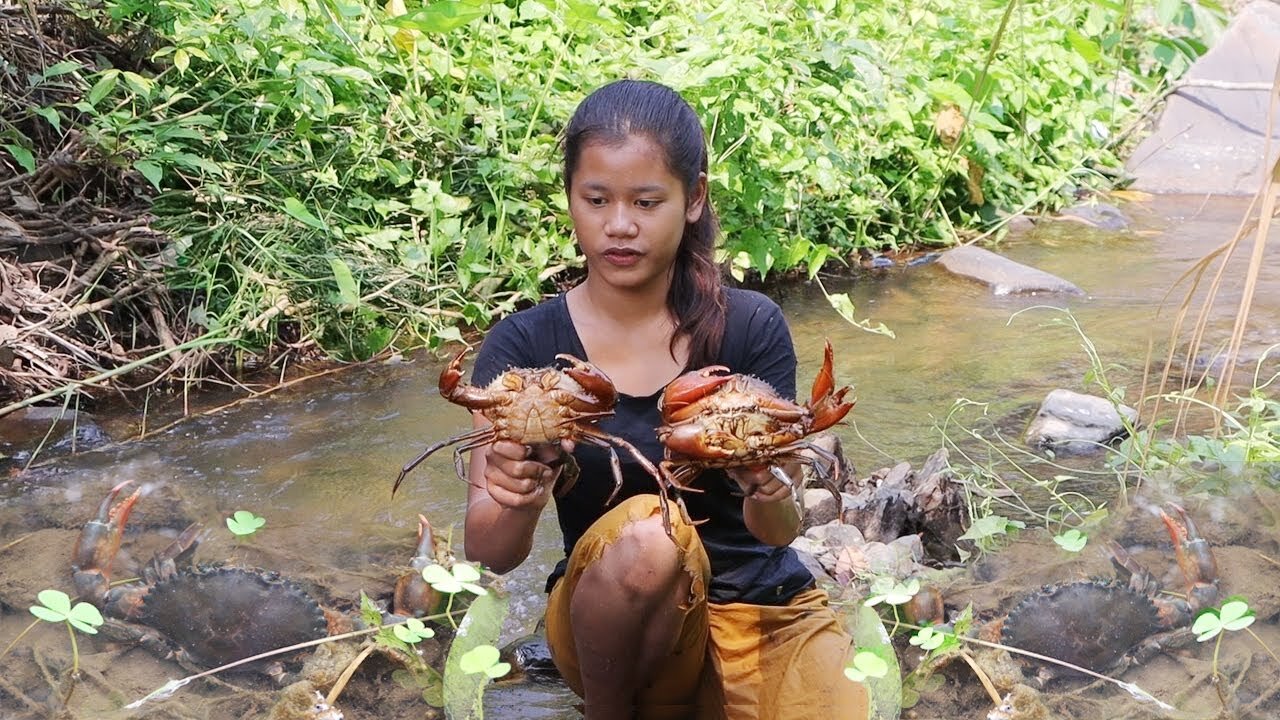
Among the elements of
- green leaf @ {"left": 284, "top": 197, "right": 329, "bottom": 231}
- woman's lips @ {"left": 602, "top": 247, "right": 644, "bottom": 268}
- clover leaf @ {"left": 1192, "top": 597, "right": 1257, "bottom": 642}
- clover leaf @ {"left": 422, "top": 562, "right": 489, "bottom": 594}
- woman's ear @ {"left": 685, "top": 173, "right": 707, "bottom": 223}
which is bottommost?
green leaf @ {"left": 284, "top": 197, "right": 329, "bottom": 231}

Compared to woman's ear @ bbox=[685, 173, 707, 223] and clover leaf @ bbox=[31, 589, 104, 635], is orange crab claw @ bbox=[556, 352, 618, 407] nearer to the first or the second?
woman's ear @ bbox=[685, 173, 707, 223]

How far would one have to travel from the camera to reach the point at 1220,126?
30.1 ft

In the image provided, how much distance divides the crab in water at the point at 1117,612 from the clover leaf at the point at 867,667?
9.0 inches

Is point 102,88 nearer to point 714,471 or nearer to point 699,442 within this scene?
point 714,471

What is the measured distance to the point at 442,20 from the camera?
506cm

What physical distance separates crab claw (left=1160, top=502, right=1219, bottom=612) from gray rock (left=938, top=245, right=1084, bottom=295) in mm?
4200

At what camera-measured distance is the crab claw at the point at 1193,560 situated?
2010mm

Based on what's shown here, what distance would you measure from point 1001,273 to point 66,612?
17.0ft

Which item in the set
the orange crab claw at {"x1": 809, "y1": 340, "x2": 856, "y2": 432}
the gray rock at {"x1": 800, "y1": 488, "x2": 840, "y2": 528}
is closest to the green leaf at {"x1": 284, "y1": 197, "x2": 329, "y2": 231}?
the gray rock at {"x1": 800, "y1": 488, "x2": 840, "y2": 528}

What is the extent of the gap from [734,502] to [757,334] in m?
0.33

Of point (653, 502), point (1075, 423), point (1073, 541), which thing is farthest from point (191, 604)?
point (1075, 423)

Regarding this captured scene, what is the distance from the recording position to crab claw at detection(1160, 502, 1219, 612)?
201cm

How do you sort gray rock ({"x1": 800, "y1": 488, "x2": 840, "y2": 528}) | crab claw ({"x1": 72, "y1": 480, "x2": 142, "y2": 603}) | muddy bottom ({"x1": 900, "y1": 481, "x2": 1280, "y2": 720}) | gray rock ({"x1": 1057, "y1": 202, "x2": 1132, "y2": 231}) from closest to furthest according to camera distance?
muddy bottom ({"x1": 900, "y1": 481, "x2": 1280, "y2": 720})
crab claw ({"x1": 72, "y1": 480, "x2": 142, "y2": 603})
gray rock ({"x1": 800, "y1": 488, "x2": 840, "y2": 528})
gray rock ({"x1": 1057, "y1": 202, "x2": 1132, "y2": 231})

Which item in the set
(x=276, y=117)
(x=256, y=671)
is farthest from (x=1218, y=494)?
(x=276, y=117)
